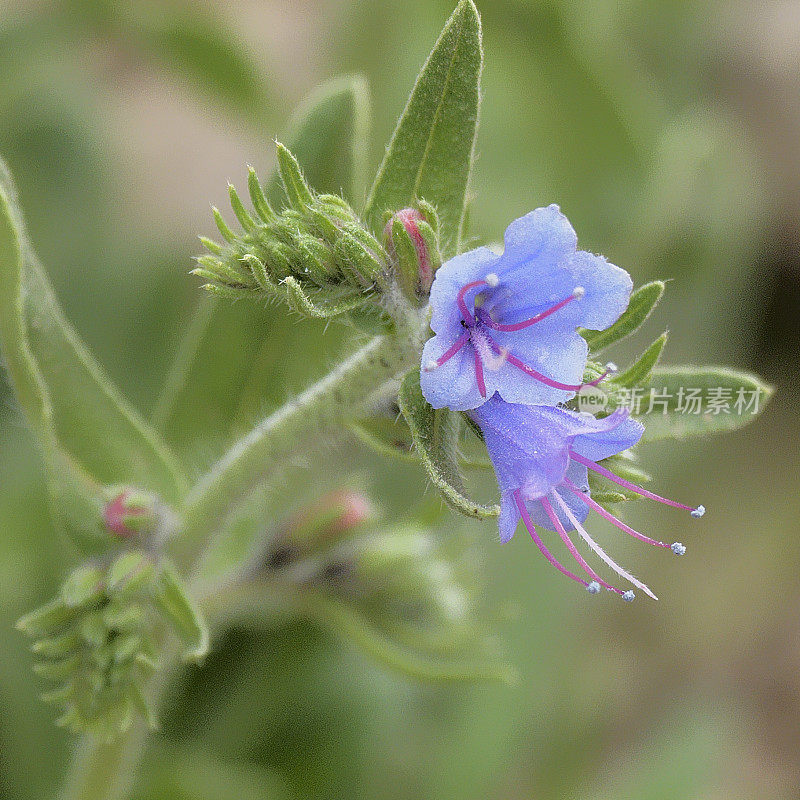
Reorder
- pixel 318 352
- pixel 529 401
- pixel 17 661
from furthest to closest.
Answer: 1. pixel 17 661
2. pixel 318 352
3. pixel 529 401

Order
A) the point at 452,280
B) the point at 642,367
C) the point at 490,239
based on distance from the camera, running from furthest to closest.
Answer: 1. the point at 490,239
2. the point at 642,367
3. the point at 452,280

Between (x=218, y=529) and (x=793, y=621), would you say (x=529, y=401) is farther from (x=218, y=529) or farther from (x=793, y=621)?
(x=793, y=621)

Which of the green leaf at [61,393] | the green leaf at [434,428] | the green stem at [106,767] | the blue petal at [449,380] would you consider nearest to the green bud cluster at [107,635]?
the green leaf at [61,393]

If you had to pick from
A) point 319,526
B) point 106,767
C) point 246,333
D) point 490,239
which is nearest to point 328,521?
point 319,526

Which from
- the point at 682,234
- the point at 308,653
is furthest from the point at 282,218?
the point at 682,234

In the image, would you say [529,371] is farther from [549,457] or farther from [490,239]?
[490,239]

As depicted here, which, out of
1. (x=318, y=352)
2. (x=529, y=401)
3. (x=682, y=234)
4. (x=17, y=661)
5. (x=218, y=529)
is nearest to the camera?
(x=529, y=401)

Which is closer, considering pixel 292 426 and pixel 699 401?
pixel 292 426
